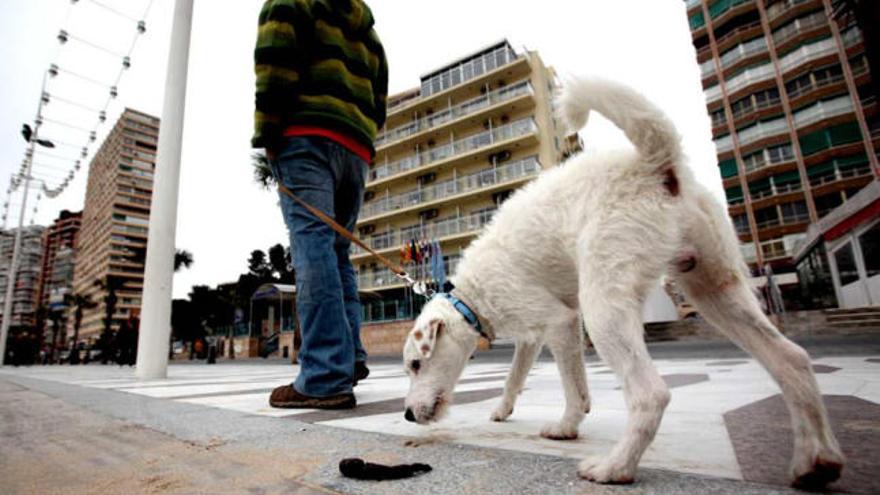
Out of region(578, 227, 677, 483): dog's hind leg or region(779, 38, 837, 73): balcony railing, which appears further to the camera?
region(779, 38, 837, 73): balcony railing

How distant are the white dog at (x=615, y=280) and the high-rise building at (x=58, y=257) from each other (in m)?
114

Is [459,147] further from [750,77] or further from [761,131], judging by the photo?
[750,77]

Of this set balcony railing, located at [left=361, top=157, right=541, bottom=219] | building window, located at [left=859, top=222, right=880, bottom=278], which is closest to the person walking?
building window, located at [left=859, top=222, right=880, bottom=278]

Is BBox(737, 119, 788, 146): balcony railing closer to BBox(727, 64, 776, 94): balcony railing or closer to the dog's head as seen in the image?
BBox(727, 64, 776, 94): balcony railing

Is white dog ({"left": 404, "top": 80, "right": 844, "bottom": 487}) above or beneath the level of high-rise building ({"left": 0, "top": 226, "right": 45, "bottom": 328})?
beneath

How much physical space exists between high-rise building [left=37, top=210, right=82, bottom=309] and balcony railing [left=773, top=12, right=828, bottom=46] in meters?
122

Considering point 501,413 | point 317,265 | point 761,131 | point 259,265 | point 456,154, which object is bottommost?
point 501,413

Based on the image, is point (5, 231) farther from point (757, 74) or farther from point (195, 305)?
point (757, 74)

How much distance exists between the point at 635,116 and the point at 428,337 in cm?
120

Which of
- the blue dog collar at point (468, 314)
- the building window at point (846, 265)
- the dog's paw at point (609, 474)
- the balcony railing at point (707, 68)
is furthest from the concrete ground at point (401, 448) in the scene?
the balcony railing at point (707, 68)

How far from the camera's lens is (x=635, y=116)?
1298 mm

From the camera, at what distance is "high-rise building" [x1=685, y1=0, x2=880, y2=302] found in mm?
34719

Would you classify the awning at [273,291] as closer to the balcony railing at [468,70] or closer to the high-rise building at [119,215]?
the balcony railing at [468,70]

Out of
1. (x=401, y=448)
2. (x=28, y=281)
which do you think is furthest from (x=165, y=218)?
(x=28, y=281)
